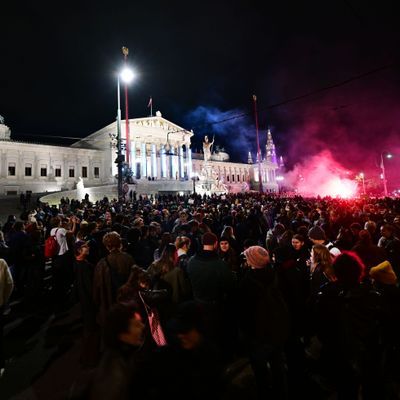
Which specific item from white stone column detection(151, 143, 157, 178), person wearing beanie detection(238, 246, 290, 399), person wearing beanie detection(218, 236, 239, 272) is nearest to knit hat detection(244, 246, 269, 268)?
person wearing beanie detection(238, 246, 290, 399)

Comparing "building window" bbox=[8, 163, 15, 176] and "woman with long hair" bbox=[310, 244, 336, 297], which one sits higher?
"building window" bbox=[8, 163, 15, 176]

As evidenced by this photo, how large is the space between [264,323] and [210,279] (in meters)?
0.82

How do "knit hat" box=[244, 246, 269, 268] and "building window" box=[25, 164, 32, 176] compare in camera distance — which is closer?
"knit hat" box=[244, 246, 269, 268]

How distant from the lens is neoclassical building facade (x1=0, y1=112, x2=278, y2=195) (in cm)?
4578

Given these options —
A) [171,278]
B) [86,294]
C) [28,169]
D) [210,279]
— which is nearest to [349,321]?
[210,279]

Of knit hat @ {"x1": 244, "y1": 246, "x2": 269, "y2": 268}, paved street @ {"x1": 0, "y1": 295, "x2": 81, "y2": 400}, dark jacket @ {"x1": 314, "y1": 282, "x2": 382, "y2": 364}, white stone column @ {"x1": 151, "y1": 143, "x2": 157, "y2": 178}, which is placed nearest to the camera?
dark jacket @ {"x1": 314, "y1": 282, "x2": 382, "y2": 364}

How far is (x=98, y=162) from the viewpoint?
55312mm

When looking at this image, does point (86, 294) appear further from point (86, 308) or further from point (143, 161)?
point (143, 161)

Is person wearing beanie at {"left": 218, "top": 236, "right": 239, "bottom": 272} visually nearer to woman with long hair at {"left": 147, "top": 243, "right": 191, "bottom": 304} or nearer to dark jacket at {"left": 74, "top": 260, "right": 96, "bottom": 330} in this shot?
woman with long hair at {"left": 147, "top": 243, "right": 191, "bottom": 304}

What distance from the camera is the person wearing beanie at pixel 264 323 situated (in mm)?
2881

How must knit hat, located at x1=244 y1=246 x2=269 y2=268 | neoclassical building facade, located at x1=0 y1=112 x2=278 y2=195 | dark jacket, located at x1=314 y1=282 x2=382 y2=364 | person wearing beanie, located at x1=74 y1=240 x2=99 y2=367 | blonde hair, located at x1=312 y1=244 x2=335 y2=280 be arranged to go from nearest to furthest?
dark jacket, located at x1=314 y1=282 x2=382 y2=364 → knit hat, located at x1=244 y1=246 x2=269 y2=268 → blonde hair, located at x1=312 y1=244 x2=335 y2=280 → person wearing beanie, located at x1=74 y1=240 x2=99 y2=367 → neoclassical building facade, located at x1=0 y1=112 x2=278 y2=195

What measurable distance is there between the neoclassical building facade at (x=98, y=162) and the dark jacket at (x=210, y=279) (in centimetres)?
3753

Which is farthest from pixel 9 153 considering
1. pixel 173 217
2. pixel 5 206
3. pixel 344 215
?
pixel 344 215

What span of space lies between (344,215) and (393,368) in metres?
6.81
